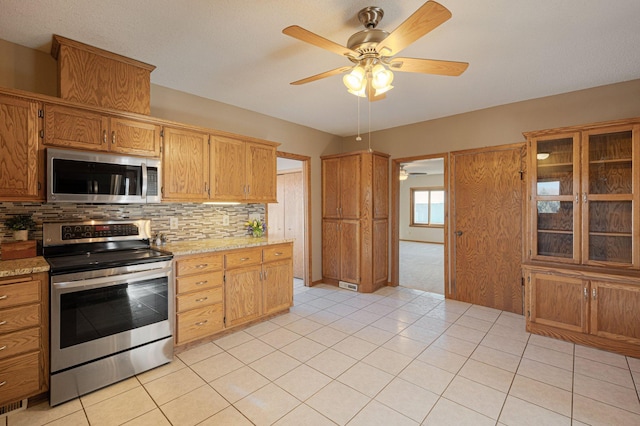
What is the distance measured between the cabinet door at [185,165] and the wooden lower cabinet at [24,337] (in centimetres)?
117

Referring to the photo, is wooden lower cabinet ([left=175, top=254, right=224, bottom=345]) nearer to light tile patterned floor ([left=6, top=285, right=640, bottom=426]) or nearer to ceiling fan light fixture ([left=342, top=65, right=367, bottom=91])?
light tile patterned floor ([left=6, top=285, right=640, bottom=426])

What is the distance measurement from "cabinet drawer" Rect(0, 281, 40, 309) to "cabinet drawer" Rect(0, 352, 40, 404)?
362 millimetres

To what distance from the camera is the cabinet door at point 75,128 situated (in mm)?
2223

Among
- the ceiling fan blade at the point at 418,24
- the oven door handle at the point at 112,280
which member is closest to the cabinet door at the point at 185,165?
the oven door handle at the point at 112,280

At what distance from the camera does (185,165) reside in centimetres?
297

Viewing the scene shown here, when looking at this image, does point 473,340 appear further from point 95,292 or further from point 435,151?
point 95,292

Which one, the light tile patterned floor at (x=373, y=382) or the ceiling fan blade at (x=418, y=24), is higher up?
the ceiling fan blade at (x=418, y=24)

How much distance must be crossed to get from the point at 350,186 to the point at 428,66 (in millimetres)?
2728

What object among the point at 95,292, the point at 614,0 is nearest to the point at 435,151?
the point at 614,0

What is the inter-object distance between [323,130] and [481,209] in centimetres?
274

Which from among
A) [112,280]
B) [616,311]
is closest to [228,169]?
[112,280]

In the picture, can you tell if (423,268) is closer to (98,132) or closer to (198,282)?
(198,282)

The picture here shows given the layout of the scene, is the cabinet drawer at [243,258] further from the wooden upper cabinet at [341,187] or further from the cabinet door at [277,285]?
the wooden upper cabinet at [341,187]

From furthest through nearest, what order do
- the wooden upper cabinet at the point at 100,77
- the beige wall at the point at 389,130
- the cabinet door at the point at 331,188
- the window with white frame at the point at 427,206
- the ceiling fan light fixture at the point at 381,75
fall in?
the window with white frame at the point at 427,206
the cabinet door at the point at 331,188
the beige wall at the point at 389,130
the wooden upper cabinet at the point at 100,77
the ceiling fan light fixture at the point at 381,75
